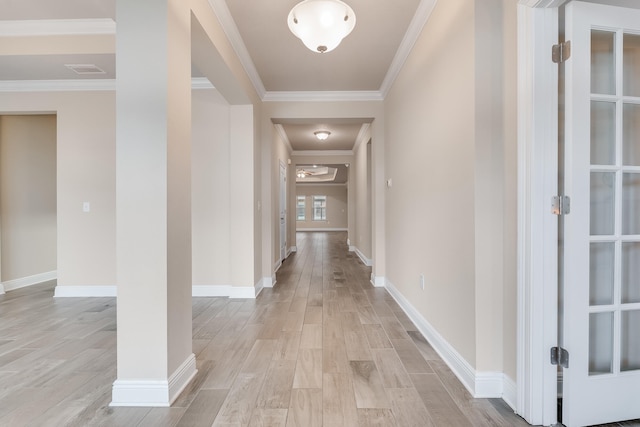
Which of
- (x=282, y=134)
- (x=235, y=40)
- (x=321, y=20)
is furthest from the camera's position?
(x=282, y=134)

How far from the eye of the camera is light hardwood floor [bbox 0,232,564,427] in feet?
5.22

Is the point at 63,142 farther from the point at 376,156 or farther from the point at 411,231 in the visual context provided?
the point at 411,231

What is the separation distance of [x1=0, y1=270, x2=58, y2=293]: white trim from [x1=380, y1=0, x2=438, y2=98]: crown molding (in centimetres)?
572

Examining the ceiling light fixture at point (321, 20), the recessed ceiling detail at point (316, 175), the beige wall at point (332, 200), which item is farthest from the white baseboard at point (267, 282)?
the beige wall at point (332, 200)

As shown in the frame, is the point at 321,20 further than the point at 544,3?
Yes

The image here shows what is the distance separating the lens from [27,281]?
4445 millimetres

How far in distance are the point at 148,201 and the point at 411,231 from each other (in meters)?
2.32

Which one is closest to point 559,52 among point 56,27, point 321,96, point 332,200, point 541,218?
point 541,218

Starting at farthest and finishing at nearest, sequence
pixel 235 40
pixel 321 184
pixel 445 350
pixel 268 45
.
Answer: pixel 321 184, pixel 268 45, pixel 235 40, pixel 445 350

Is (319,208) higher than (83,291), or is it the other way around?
(319,208)

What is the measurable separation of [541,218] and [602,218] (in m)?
0.32

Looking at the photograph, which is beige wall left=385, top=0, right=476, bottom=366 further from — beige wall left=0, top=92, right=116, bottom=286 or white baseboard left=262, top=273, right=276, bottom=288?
beige wall left=0, top=92, right=116, bottom=286

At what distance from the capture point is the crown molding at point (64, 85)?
379cm

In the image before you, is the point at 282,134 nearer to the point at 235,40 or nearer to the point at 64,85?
the point at 235,40
